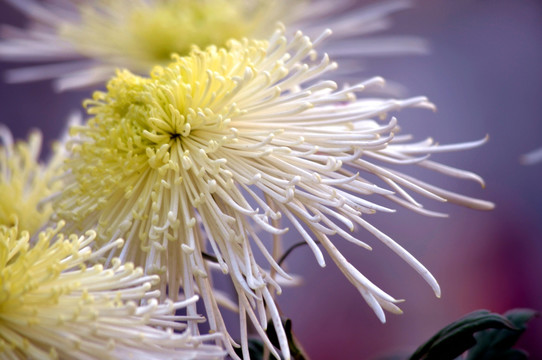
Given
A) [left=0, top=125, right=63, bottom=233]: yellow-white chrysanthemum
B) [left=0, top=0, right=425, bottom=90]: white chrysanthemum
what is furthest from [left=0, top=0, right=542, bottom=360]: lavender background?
[left=0, top=125, right=63, bottom=233]: yellow-white chrysanthemum

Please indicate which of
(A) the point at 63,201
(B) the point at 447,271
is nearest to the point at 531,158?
(A) the point at 63,201

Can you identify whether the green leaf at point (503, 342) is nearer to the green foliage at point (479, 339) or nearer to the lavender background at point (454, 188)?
the green foliage at point (479, 339)

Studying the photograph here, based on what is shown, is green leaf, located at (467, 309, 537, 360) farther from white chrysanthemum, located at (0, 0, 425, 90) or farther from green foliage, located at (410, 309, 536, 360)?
white chrysanthemum, located at (0, 0, 425, 90)

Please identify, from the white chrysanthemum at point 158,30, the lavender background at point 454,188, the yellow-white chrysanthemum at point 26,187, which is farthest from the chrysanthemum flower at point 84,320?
the lavender background at point 454,188

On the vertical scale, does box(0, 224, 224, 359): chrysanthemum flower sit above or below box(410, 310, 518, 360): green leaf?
above

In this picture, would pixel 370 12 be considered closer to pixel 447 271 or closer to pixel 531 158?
pixel 531 158

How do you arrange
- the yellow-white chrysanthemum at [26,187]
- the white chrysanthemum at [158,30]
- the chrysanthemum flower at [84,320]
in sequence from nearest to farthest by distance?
the chrysanthemum flower at [84,320] → the yellow-white chrysanthemum at [26,187] → the white chrysanthemum at [158,30]

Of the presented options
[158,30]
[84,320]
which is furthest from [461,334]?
[158,30]

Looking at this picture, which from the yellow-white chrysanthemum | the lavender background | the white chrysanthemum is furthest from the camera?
the lavender background

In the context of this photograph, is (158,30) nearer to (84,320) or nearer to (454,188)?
(84,320)
